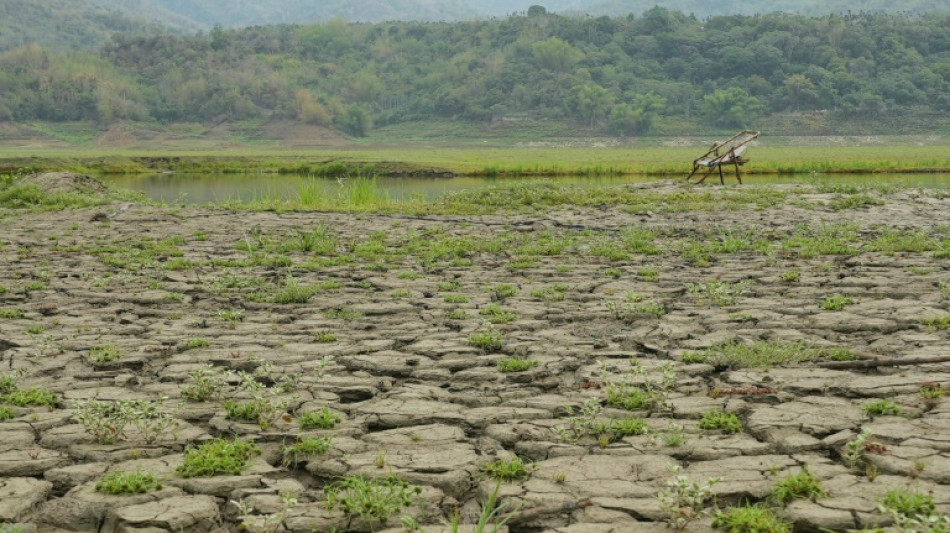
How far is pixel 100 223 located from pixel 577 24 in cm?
12258

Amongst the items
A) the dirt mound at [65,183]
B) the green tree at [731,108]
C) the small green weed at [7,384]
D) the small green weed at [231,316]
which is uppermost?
the green tree at [731,108]

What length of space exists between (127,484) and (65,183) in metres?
→ 21.3

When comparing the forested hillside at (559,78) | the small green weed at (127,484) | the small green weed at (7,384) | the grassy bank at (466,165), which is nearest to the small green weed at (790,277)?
the small green weed at (7,384)

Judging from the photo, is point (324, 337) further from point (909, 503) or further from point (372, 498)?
point (909, 503)

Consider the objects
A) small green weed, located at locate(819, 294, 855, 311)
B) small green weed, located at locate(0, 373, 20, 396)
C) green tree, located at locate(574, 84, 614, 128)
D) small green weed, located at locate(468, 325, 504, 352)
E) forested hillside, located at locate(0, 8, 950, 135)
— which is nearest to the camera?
small green weed, located at locate(0, 373, 20, 396)

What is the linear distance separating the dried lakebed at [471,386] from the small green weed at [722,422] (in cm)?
1

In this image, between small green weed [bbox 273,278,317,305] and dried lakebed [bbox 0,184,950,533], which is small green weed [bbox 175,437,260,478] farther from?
small green weed [bbox 273,278,317,305]

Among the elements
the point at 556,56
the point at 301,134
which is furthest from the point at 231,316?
the point at 556,56

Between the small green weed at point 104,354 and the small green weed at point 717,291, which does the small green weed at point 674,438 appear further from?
the small green weed at point 104,354

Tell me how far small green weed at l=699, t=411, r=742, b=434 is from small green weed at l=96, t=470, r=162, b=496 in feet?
10.1

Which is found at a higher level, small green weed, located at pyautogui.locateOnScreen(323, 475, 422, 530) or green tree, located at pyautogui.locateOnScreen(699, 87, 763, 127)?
green tree, located at pyautogui.locateOnScreen(699, 87, 763, 127)

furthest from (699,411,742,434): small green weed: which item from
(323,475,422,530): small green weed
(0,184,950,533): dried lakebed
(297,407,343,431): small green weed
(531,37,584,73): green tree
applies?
(531,37,584,73): green tree

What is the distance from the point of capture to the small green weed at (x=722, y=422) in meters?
6.03

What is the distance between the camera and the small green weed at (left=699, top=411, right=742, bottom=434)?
6.03 m
